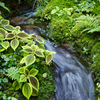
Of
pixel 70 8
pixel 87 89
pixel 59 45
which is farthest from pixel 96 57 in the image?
pixel 70 8

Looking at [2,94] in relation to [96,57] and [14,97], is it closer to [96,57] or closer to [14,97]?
[14,97]

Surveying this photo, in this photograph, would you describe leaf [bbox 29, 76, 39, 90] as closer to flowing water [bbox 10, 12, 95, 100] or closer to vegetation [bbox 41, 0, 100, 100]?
flowing water [bbox 10, 12, 95, 100]

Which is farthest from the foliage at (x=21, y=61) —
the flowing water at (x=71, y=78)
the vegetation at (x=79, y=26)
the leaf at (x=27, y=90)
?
the vegetation at (x=79, y=26)

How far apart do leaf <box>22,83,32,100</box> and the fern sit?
204mm

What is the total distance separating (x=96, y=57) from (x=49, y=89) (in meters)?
1.71

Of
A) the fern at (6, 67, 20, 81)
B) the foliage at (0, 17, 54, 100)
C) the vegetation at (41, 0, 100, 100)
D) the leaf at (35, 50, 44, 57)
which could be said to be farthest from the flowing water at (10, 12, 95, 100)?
the fern at (6, 67, 20, 81)

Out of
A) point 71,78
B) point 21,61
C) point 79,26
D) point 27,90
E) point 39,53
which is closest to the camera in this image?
point 27,90

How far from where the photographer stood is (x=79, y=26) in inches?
159

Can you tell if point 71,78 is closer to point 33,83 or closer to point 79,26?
point 33,83

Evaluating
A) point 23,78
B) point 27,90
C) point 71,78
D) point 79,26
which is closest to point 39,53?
point 23,78

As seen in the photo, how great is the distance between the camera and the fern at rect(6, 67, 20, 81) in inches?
76.9

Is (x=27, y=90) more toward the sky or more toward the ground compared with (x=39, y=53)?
more toward the ground

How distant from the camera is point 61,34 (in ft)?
14.2

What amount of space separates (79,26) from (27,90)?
3106 millimetres
